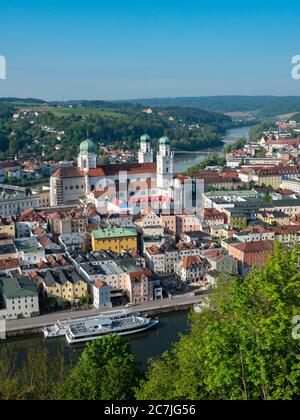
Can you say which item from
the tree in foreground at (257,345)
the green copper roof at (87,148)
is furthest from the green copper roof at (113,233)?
Answer: the tree in foreground at (257,345)

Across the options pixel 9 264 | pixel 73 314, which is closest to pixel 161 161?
pixel 9 264

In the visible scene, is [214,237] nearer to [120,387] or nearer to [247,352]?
[120,387]

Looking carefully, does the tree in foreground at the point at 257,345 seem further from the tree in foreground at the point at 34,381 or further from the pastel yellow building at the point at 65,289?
the pastel yellow building at the point at 65,289

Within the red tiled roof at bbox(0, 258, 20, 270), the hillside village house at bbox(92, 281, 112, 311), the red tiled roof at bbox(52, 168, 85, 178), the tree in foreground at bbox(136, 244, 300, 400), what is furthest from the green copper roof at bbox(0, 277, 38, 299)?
the red tiled roof at bbox(52, 168, 85, 178)

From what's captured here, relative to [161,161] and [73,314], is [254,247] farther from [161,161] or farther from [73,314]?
[161,161]

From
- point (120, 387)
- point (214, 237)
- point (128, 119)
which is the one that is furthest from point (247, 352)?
point (128, 119)

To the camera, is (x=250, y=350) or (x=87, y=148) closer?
(x=250, y=350)
